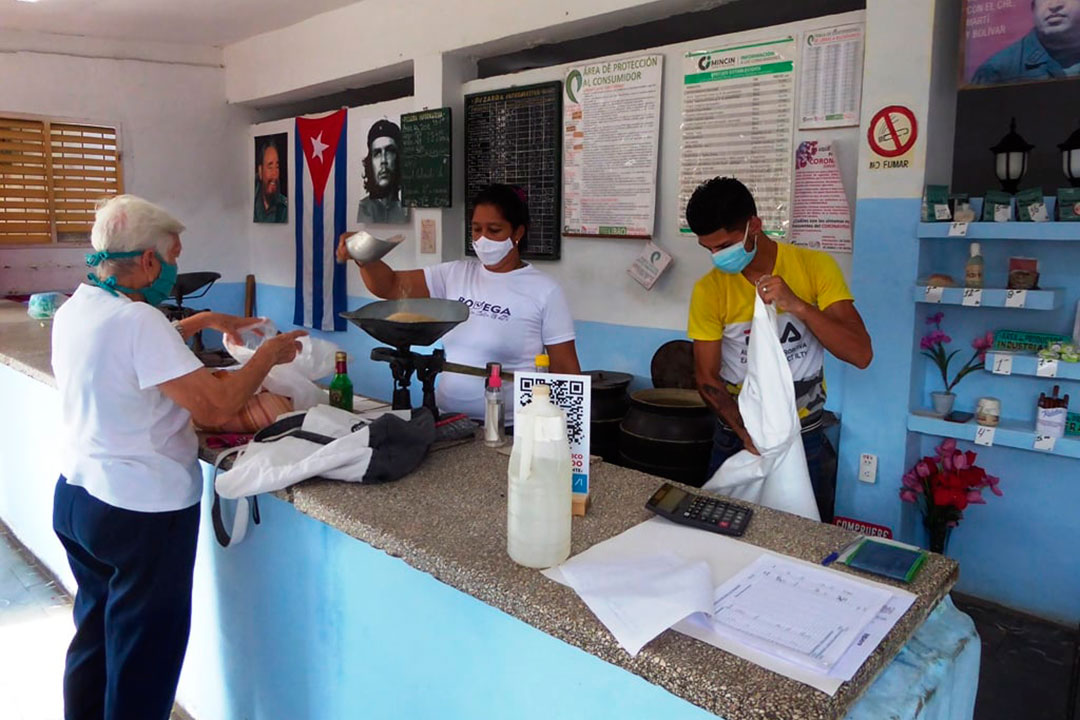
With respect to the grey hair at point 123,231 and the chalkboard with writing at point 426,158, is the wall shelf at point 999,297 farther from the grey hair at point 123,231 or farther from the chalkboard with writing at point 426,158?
the chalkboard with writing at point 426,158

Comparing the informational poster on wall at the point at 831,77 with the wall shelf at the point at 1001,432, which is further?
the informational poster on wall at the point at 831,77

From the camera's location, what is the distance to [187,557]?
192cm

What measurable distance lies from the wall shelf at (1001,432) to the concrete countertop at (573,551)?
1.74m

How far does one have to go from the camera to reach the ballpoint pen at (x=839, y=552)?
1.26 m

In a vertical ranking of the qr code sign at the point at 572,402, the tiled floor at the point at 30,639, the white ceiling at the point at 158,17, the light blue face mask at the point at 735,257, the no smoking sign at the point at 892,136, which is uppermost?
the white ceiling at the point at 158,17

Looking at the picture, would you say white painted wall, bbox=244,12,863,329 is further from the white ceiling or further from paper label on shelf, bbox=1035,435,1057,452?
the white ceiling

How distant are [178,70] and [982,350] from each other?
6339 mm

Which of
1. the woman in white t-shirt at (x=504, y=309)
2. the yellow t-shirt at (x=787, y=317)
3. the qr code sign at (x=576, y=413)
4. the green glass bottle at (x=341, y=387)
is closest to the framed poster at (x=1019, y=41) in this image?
the yellow t-shirt at (x=787, y=317)

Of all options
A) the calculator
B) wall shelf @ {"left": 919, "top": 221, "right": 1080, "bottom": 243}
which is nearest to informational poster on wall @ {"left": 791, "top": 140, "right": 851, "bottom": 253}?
wall shelf @ {"left": 919, "top": 221, "right": 1080, "bottom": 243}

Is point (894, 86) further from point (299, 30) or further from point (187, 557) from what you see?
point (299, 30)

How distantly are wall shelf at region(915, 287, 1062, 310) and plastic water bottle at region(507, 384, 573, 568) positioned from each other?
6.99 feet

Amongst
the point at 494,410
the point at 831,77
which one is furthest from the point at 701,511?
the point at 831,77

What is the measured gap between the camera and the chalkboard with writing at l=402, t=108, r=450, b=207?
4629mm

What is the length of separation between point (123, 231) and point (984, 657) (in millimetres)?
2999
